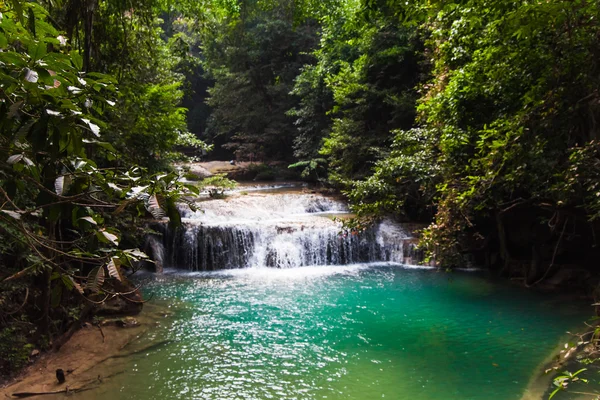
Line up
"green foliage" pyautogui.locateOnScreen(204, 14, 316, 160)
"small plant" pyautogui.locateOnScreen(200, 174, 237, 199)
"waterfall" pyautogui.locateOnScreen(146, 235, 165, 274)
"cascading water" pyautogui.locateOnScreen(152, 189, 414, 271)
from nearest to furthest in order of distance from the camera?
"waterfall" pyautogui.locateOnScreen(146, 235, 165, 274) < "cascading water" pyautogui.locateOnScreen(152, 189, 414, 271) < "small plant" pyautogui.locateOnScreen(200, 174, 237, 199) < "green foliage" pyautogui.locateOnScreen(204, 14, 316, 160)

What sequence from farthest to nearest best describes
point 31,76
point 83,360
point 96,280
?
point 83,360 → point 96,280 → point 31,76

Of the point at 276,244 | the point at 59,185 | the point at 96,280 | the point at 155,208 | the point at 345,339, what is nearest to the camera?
the point at 59,185

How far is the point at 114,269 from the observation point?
1987 millimetres

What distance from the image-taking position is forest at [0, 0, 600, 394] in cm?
175

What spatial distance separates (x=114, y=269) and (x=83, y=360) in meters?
4.10

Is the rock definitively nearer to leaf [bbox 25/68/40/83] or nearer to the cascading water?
the cascading water

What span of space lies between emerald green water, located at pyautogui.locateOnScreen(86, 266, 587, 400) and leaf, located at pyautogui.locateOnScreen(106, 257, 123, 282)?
3247 millimetres

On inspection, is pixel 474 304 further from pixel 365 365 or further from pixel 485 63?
pixel 485 63

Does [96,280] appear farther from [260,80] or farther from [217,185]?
[260,80]

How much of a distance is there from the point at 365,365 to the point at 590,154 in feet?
12.2

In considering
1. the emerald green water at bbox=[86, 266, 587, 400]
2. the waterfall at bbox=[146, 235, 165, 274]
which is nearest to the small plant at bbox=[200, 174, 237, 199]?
the waterfall at bbox=[146, 235, 165, 274]

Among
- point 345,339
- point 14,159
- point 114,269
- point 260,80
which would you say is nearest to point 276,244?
point 345,339

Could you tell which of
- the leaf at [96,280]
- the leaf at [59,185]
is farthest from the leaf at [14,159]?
the leaf at [96,280]

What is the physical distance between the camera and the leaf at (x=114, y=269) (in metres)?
1.94
